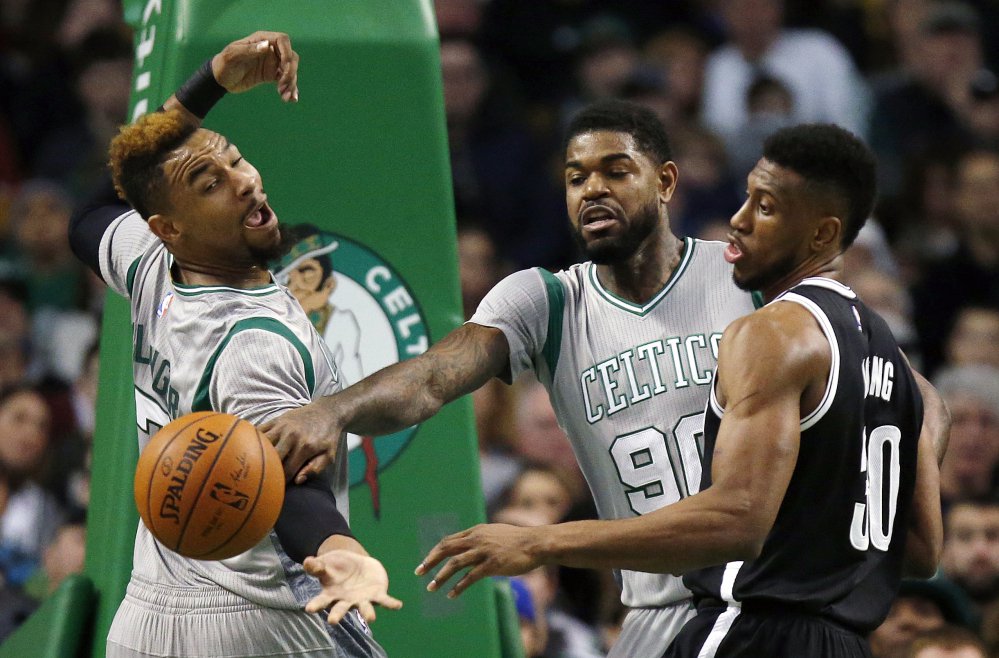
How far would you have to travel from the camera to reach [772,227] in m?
3.67

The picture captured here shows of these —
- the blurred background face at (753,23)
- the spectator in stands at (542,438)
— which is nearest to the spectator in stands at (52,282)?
the spectator in stands at (542,438)

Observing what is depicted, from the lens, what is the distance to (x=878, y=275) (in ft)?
25.6

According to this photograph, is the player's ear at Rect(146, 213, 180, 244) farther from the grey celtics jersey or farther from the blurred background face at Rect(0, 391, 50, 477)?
the blurred background face at Rect(0, 391, 50, 477)

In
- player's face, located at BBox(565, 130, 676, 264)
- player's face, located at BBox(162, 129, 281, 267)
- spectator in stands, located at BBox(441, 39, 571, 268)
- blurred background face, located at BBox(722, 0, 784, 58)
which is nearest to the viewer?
player's face, located at BBox(162, 129, 281, 267)

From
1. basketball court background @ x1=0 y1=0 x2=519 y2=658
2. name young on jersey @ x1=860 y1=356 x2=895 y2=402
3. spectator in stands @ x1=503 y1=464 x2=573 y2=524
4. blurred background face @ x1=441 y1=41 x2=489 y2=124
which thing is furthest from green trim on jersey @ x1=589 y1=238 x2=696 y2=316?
blurred background face @ x1=441 y1=41 x2=489 y2=124

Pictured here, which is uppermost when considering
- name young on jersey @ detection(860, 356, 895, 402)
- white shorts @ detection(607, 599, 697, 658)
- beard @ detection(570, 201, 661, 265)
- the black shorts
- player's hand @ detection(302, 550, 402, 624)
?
beard @ detection(570, 201, 661, 265)

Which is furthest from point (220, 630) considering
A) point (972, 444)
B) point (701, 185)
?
point (701, 185)

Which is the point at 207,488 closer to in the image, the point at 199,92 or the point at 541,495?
the point at 199,92

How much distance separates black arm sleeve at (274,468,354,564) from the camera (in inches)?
132

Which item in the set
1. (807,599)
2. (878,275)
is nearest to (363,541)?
(807,599)

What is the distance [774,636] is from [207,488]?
1.30m

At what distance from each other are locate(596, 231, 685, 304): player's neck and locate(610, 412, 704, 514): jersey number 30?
401 mm

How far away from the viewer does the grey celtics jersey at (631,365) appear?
4.30 metres

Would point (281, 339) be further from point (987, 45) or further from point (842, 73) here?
point (987, 45)
